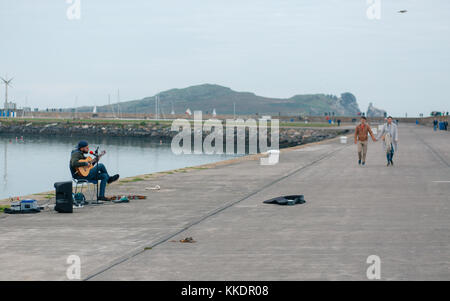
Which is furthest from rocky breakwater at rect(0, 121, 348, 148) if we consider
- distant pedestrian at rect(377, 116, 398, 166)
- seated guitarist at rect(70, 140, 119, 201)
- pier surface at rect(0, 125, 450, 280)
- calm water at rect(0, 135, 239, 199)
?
seated guitarist at rect(70, 140, 119, 201)

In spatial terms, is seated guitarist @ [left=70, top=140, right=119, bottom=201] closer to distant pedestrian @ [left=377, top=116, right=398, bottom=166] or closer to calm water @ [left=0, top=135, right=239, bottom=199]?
distant pedestrian @ [left=377, top=116, right=398, bottom=166]

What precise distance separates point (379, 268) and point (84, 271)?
3686 mm

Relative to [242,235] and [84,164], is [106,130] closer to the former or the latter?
[84,164]

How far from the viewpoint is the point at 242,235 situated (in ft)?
33.6

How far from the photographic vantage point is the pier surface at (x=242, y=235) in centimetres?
773

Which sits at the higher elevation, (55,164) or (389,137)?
(389,137)

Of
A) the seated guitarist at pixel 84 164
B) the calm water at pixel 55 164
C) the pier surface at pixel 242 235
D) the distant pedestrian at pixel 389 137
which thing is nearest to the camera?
the pier surface at pixel 242 235

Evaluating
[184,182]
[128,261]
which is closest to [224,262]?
[128,261]

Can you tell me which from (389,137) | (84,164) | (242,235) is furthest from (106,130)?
(242,235)

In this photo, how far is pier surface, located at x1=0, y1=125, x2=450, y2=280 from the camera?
7.73 m

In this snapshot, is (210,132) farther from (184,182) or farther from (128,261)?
(128,261)

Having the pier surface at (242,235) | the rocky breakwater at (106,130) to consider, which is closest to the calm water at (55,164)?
the rocky breakwater at (106,130)

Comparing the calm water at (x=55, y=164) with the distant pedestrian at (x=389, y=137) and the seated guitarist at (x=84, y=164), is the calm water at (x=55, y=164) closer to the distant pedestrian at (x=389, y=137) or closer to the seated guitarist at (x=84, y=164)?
the distant pedestrian at (x=389, y=137)
